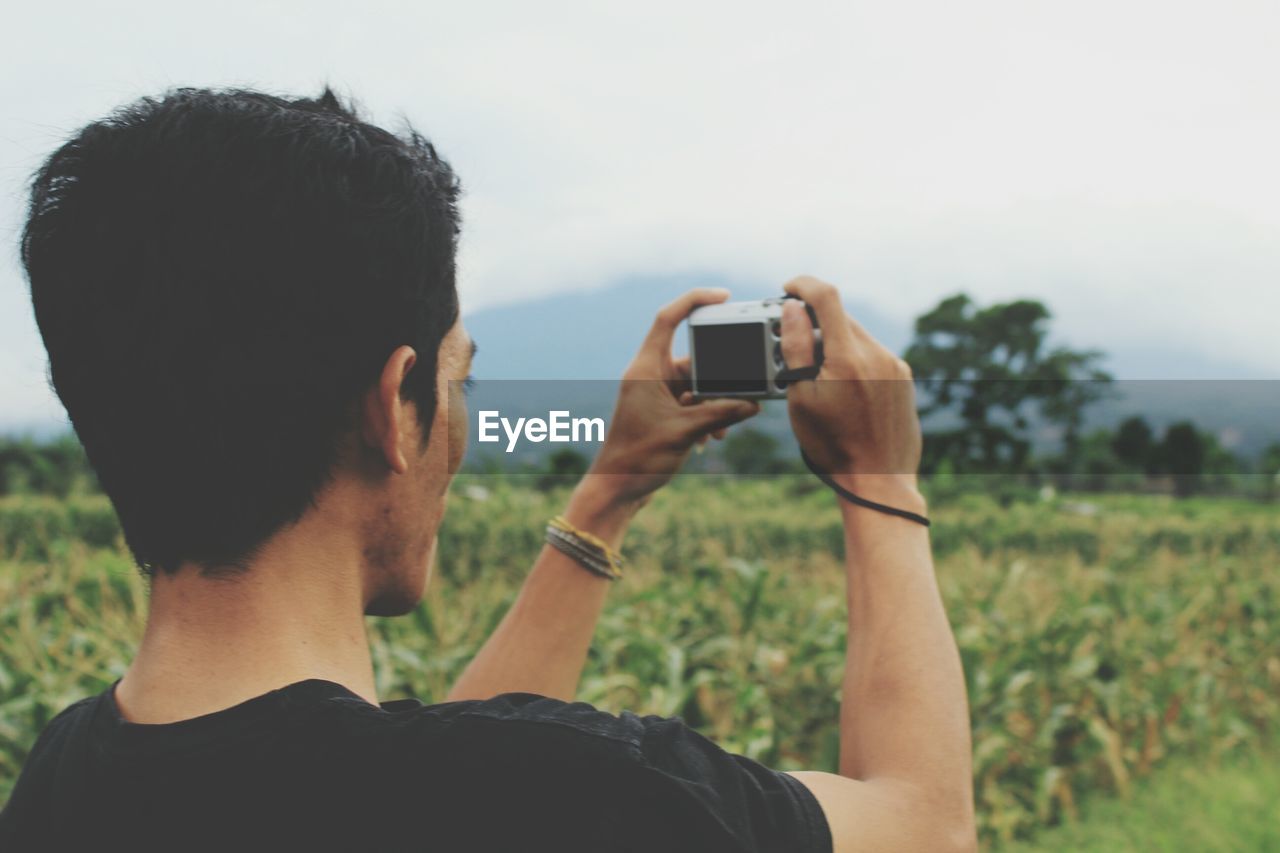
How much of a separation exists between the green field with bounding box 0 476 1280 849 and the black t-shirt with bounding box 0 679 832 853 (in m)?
2.85

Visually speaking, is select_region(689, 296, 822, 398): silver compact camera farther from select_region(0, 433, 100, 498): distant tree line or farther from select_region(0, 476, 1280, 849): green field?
select_region(0, 433, 100, 498): distant tree line

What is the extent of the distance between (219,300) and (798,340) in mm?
665

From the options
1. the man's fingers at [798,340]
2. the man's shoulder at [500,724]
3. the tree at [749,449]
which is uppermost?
the man's fingers at [798,340]

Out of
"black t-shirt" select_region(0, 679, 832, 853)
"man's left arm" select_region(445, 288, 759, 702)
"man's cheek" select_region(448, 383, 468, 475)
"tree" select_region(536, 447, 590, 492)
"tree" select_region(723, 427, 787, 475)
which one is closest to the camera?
"black t-shirt" select_region(0, 679, 832, 853)

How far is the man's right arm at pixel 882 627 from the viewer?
40.5 inches

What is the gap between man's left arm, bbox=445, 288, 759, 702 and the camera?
1450 mm

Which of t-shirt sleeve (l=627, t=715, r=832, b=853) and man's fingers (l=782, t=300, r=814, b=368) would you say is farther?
man's fingers (l=782, t=300, r=814, b=368)

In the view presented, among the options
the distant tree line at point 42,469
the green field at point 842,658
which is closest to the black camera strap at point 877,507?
the green field at point 842,658

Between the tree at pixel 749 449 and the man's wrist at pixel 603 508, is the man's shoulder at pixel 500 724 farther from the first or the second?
the tree at pixel 749 449

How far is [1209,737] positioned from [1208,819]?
1205mm

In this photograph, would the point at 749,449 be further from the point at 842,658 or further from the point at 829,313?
the point at 829,313

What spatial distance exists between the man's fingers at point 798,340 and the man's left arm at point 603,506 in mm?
209

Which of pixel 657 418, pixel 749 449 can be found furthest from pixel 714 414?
pixel 749 449

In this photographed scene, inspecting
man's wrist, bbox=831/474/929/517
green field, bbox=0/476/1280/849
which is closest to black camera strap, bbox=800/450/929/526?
man's wrist, bbox=831/474/929/517
